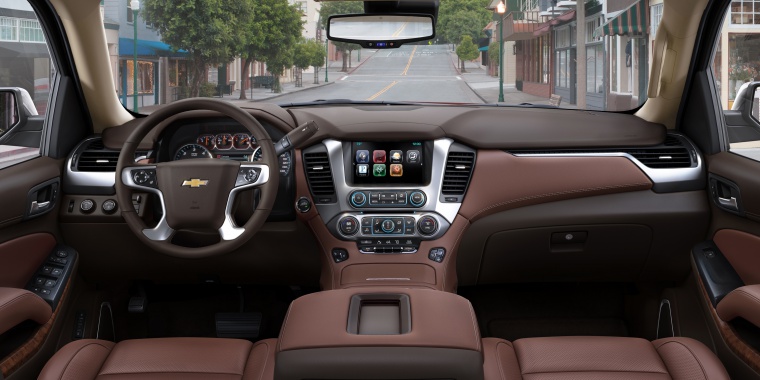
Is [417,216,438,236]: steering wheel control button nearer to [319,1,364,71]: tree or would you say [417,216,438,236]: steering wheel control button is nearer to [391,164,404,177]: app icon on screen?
[391,164,404,177]: app icon on screen

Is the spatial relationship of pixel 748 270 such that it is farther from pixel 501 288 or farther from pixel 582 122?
pixel 501 288

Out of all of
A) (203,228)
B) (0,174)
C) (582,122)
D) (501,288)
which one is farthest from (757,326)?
(0,174)

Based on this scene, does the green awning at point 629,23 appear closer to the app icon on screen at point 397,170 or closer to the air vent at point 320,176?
the app icon on screen at point 397,170

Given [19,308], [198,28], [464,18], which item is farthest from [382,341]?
[198,28]

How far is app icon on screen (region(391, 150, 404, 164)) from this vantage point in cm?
355

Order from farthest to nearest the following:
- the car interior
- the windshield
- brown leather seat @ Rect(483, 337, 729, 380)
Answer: the windshield < the car interior < brown leather seat @ Rect(483, 337, 729, 380)

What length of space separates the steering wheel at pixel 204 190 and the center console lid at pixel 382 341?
17.5 inches

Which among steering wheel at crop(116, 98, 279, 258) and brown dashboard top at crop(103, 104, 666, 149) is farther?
brown dashboard top at crop(103, 104, 666, 149)

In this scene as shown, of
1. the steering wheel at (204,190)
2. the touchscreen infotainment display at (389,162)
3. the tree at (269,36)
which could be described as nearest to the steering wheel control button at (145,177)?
the steering wheel at (204,190)

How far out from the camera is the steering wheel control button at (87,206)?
3.68 meters

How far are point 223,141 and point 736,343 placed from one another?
2.23 metres

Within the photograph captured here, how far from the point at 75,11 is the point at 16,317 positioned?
4.82ft

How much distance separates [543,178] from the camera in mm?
3613

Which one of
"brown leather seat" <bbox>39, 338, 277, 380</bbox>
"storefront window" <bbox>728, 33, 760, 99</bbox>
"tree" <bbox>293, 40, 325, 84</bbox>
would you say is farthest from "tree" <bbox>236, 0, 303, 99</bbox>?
"brown leather seat" <bbox>39, 338, 277, 380</bbox>
